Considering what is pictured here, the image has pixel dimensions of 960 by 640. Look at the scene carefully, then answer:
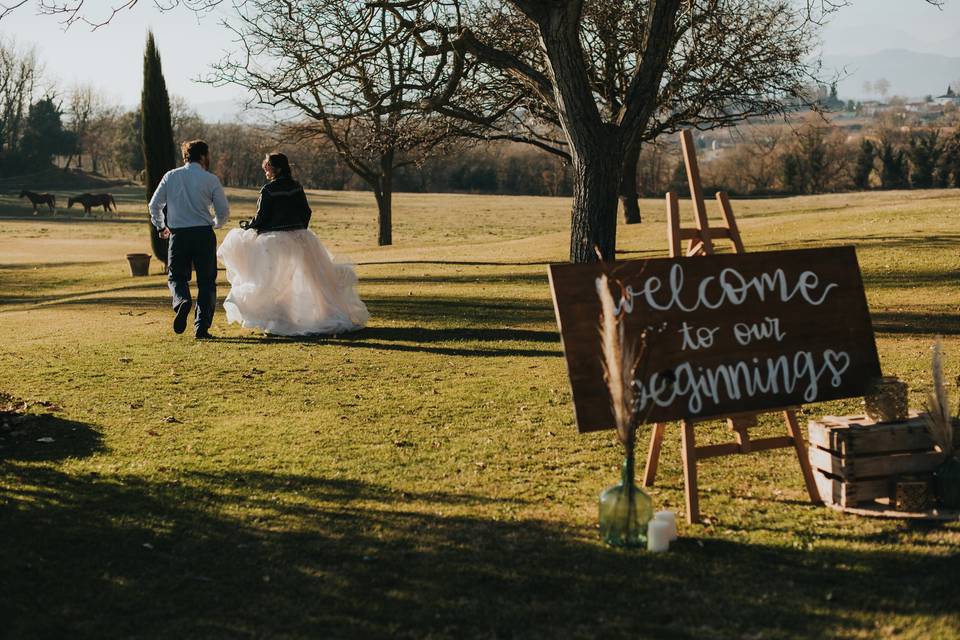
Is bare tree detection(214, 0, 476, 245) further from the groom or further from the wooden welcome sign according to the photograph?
the wooden welcome sign

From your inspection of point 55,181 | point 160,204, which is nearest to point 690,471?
point 160,204

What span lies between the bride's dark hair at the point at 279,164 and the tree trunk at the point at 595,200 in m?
3.77

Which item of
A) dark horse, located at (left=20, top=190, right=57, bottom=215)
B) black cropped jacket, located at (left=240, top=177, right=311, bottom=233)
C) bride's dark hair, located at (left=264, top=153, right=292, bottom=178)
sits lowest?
black cropped jacket, located at (left=240, top=177, right=311, bottom=233)

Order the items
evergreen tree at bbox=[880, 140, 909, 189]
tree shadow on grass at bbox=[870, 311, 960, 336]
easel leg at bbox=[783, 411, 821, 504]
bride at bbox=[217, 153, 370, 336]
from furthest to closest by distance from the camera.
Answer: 1. evergreen tree at bbox=[880, 140, 909, 189]
2. bride at bbox=[217, 153, 370, 336]
3. tree shadow on grass at bbox=[870, 311, 960, 336]
4. easel leg at bbox=[783, 411, 821, 504]

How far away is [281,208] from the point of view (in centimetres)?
1230

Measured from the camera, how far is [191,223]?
12.1 m

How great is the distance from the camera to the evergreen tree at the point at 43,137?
286 ft

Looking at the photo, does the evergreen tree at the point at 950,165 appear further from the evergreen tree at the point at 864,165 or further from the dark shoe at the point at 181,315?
the dark shoe at the point at 181,315

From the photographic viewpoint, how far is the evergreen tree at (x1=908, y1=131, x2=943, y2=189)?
66.8m

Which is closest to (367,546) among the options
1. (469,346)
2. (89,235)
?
(469,346)

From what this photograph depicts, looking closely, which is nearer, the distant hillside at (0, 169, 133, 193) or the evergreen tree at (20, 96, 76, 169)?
the distant hillside at (0, 169, 133, 193)

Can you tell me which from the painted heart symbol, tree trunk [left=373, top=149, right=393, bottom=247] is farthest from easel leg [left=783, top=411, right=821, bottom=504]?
tree trunk [left=373, top=149, right=393, bottom=247]

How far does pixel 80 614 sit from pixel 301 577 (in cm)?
101

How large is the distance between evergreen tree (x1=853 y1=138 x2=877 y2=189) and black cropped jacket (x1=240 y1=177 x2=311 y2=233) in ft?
216
